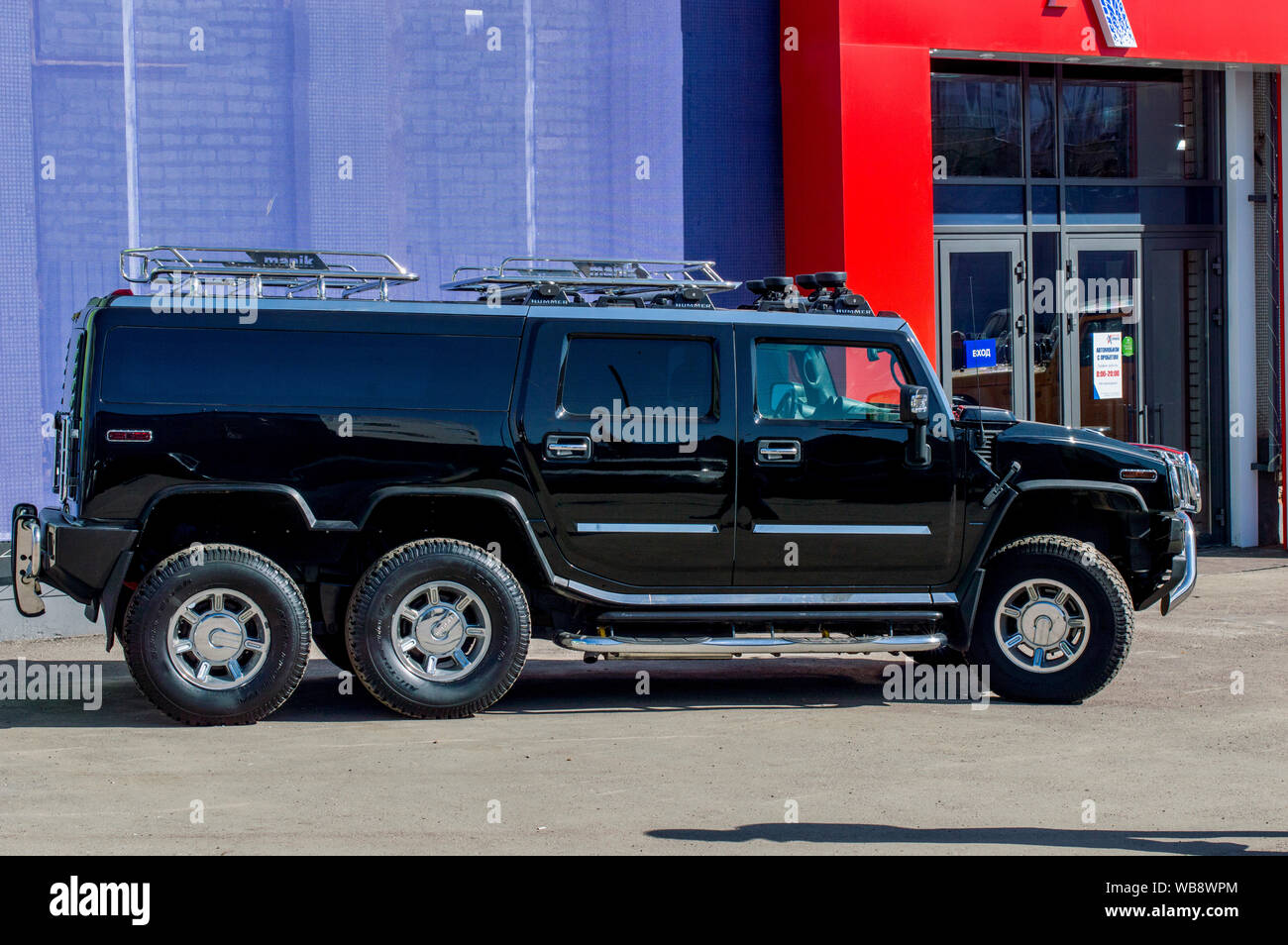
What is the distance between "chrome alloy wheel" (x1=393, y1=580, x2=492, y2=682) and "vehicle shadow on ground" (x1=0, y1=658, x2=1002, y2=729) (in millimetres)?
412

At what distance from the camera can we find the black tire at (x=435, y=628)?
7.62 meters

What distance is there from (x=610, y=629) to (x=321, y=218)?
5.70m

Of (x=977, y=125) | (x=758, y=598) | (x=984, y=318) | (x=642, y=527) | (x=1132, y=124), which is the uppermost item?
(x=1132, y=124)

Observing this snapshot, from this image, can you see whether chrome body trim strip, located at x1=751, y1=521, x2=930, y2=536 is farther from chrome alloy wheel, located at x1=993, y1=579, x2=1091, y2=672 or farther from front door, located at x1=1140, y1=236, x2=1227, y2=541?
front door, located at x1=1140, y1=236, x2=1227, y2=541

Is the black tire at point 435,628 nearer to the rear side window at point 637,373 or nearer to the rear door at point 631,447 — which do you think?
the rear door at point 631,447

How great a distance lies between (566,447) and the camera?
7.86 metres

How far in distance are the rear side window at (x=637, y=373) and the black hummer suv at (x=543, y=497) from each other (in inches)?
0.5

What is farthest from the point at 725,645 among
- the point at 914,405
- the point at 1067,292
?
the point at 1067,292

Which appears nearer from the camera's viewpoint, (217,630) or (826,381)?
(217,630)

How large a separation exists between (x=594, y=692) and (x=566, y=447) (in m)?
1.73

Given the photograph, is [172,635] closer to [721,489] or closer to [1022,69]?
[721,489]

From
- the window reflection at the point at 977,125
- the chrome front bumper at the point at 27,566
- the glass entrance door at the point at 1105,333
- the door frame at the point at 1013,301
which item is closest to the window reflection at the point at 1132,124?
the window reflection at the point at 977,125

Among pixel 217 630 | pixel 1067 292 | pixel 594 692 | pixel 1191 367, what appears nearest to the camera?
pixel 217 630

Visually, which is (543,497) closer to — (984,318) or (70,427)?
(70,427)
